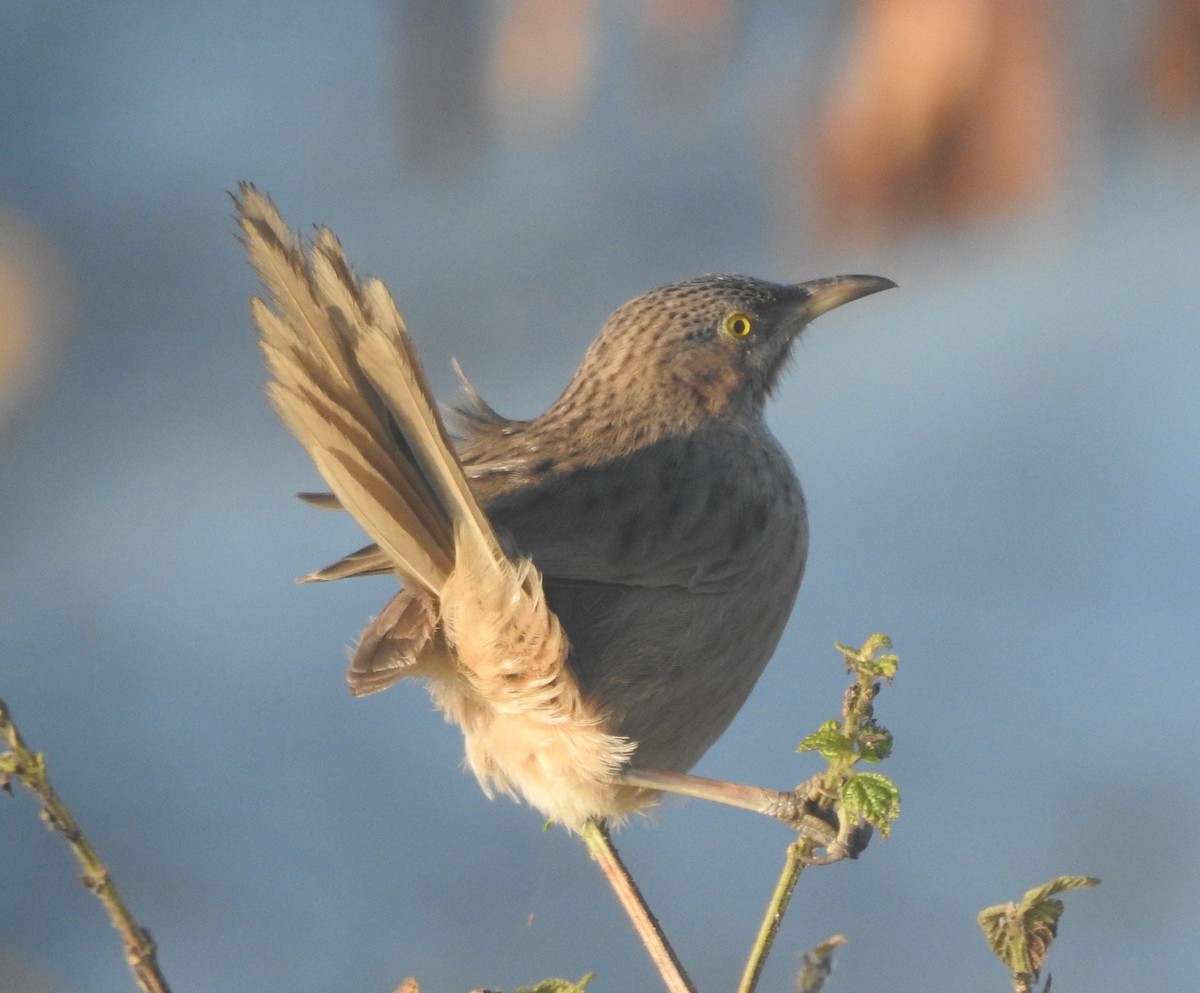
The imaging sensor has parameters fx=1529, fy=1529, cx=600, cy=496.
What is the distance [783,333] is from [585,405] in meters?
0.53

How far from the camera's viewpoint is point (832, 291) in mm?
3578

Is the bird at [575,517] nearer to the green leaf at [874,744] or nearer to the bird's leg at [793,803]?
the bird's leg at [793,803]

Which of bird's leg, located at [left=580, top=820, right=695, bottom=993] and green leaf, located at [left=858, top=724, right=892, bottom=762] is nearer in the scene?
green leaf, located at [left=858, top=724, right=892, bottom=762]

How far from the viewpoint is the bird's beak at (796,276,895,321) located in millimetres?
3502

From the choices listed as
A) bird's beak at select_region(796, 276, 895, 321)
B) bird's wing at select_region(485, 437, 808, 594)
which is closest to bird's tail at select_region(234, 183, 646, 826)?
bird's wing at select_region(485, 437, 808, 594)

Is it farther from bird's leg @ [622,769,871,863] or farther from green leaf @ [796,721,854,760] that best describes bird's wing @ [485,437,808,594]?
green leaf @ [796,721,854,760]

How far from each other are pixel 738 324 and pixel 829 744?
1949 millimetres

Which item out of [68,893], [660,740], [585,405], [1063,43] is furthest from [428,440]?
[68,893]

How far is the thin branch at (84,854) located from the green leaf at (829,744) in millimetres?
739

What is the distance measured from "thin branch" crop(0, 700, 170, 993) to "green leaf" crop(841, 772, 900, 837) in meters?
0.78

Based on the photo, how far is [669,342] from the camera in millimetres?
3533

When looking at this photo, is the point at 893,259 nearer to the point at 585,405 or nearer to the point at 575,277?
the point at 575,277

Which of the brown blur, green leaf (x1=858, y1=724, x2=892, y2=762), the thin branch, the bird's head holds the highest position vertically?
the brown blur

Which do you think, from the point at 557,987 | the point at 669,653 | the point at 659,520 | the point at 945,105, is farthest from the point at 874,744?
the point at 945,105
